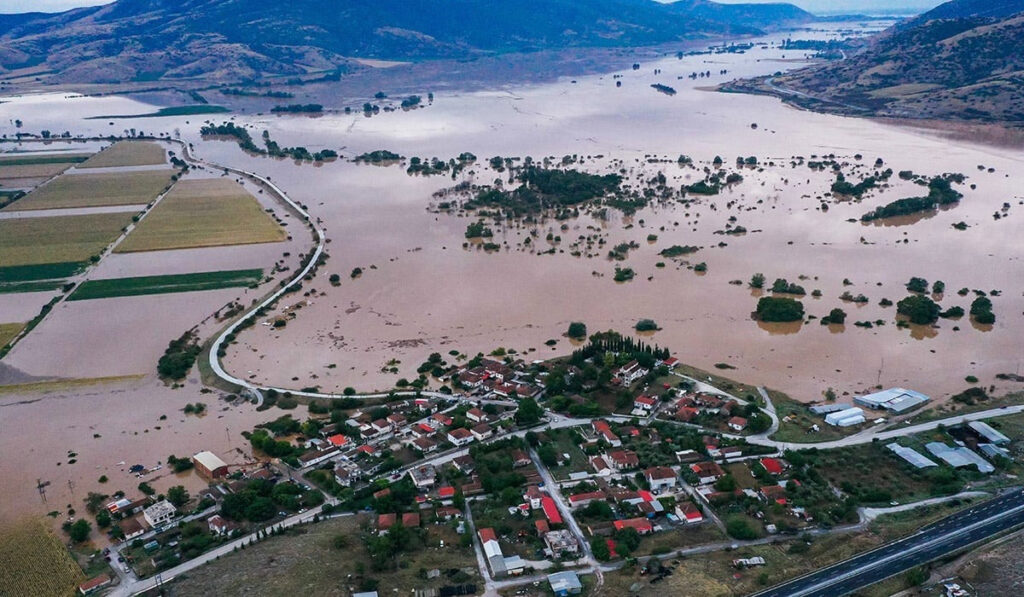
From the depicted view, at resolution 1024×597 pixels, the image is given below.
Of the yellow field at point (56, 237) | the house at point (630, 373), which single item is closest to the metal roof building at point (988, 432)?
the house at point (630, 373)

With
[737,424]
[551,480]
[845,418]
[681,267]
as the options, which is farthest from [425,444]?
[681,267]

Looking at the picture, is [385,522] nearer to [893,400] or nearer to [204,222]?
[893,400]

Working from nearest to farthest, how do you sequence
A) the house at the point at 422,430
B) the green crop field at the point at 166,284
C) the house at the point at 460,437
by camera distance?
the house at the point at 460,437, the house at the point at 422,430, the green crop field at the point at 166,284

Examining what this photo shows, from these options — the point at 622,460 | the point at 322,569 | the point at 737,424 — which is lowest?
the point at 322,569

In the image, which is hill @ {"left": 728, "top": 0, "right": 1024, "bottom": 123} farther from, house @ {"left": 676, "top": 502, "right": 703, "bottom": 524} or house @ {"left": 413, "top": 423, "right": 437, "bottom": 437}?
house @ {"left": 413, "top": 423, "right": 437, "bottom": 437}

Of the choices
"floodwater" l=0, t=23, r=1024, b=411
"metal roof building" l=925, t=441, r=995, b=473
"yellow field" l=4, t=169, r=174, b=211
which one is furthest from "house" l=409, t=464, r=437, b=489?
"yellow field" l=4, t=169, r=174, b=211

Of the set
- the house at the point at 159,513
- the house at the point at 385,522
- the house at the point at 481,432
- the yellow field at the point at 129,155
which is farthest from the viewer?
the yellow field at the point at 129,155

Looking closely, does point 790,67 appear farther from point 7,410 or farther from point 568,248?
point 7,410

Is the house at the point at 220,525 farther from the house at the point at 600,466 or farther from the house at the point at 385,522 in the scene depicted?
the house at the point at 600,466
